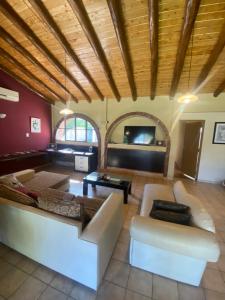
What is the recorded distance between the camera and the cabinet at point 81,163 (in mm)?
5436

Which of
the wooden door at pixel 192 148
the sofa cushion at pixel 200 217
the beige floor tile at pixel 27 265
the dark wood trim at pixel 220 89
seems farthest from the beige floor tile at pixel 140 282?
the dark wood trim at pixel 220 89

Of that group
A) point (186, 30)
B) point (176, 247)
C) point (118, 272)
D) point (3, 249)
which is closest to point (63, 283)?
point (118, 272)

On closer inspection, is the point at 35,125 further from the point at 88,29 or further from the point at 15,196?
the point at 15,196

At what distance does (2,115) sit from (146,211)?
488cm

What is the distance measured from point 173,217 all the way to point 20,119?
552cm

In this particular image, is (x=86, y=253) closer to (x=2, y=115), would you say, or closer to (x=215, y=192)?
(x=215, y=192)

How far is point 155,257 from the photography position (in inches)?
64.4

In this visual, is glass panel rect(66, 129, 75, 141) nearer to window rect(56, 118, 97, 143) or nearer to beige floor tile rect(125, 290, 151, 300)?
window rect(56, 118, 97, 143)

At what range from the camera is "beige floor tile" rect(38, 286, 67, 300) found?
141 cm

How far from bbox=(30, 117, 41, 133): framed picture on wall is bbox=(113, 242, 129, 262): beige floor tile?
519 cm

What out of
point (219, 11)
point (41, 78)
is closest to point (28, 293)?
point (219, 11)

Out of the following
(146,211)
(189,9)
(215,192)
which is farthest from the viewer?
(215,192)

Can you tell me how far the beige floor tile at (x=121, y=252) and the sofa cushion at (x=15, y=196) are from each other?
121 cm

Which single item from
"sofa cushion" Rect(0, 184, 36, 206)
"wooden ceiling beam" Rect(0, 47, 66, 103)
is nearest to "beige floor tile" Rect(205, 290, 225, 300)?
"sofa cushion" Rect(0, 184, 36, 206)
